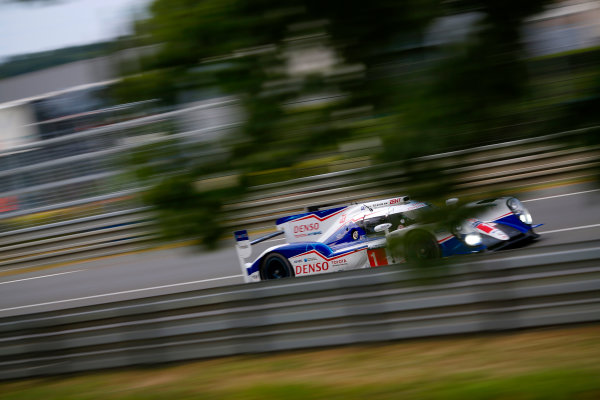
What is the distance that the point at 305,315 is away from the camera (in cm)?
543

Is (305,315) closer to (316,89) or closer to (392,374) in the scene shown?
(392,374)

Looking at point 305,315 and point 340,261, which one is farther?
point 340,261

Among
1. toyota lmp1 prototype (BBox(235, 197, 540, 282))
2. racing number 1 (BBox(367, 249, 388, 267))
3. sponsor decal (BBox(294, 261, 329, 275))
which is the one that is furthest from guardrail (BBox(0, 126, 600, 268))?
sponsor decal (BBox(294, 261, 329, 275))

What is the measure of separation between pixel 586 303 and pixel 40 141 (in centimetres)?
374

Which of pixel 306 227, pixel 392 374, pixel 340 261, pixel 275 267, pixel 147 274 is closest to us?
pixel 392 374

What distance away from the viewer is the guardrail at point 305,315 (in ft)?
15.9

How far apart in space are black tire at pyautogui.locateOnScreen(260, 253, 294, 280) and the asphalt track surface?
640 millimetres

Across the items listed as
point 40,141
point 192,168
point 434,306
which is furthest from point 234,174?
point 434,306

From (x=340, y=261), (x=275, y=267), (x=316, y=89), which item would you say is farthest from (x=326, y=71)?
(x=275, y=267)

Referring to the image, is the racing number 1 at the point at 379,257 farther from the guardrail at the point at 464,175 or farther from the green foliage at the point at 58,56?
the green foliage at the point at 58,56

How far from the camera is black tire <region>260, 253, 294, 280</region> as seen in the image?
8492 millimetres

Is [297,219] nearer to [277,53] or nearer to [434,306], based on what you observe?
[434,306]

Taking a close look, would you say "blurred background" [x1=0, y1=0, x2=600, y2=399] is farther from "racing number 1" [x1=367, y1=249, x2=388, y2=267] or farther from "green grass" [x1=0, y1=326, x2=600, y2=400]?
"green grass" [x1=0, y1=326, x2=600, y2=400]

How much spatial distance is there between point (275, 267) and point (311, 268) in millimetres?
569
